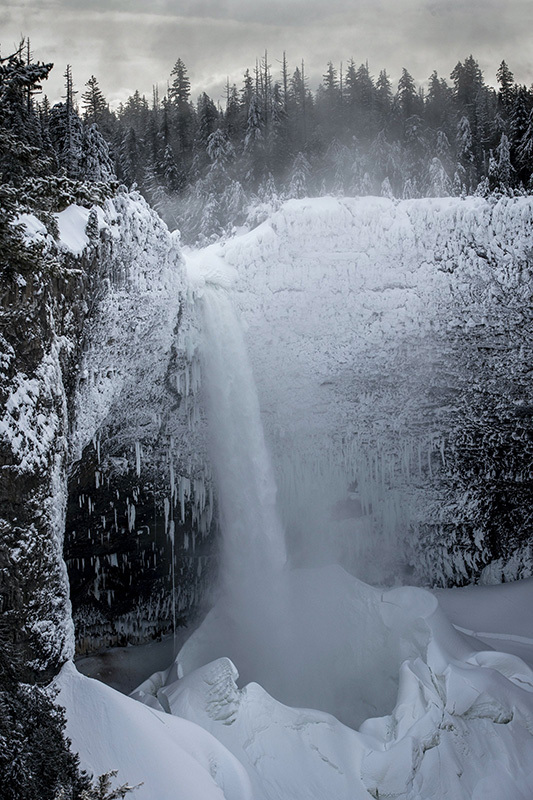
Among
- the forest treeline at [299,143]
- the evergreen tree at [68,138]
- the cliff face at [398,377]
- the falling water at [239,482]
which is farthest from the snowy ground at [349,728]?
the evergreen tree at [68,138]

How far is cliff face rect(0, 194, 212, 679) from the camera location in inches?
262

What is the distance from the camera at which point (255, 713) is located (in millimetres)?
8406

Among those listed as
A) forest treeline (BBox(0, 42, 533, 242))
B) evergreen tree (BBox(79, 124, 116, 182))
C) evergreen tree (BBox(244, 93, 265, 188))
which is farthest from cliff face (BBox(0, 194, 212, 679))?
evergreen tree (BBox(244, 93, 265, 188))

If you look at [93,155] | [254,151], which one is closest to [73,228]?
[93,155]

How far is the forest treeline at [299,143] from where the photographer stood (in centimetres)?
1967

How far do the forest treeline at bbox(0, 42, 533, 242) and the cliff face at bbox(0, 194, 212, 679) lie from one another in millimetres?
4705

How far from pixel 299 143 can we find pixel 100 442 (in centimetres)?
2215

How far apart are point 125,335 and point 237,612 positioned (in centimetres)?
577

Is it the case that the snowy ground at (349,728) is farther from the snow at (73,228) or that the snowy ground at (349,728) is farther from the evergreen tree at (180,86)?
the evergreen tree at (180,86)

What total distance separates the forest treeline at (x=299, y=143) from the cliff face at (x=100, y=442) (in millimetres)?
4705

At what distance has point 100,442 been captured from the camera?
11.7 metres

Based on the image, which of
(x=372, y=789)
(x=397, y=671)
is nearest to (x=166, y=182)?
(x=397, y=671)

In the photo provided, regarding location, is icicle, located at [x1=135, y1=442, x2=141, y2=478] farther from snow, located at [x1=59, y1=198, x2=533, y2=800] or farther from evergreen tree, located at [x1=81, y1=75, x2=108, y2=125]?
evergreen tree, located at [x1=81, y1=75, x2=108, y2=125]

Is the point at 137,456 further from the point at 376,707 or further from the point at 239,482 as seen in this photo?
the point at 376,707
